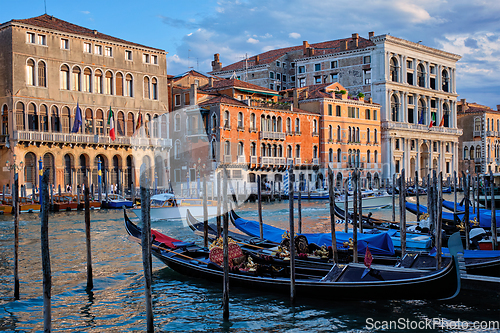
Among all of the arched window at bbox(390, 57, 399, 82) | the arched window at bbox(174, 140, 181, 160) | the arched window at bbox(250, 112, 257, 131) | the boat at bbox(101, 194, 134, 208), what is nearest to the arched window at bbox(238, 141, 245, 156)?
the arched window at bbox(250, 112, 257, 131)

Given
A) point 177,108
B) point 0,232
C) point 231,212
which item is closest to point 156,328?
point 231,212

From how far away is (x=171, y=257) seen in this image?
28.0 ft

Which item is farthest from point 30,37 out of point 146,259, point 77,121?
point 146,259

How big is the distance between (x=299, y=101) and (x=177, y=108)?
716 cm

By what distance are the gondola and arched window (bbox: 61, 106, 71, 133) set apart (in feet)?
56.9

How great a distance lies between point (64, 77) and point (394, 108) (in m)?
22.1

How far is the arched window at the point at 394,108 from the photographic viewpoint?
121ft

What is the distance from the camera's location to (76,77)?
947 inches

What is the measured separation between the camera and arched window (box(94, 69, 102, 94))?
24.7 meters

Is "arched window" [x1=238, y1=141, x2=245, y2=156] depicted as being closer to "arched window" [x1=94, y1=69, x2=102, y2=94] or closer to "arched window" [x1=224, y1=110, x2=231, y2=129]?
"arched window" [x1=224, y1=110, x2=231, y2=129]

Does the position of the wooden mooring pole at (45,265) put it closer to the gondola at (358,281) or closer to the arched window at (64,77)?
the gondola at (358,281)

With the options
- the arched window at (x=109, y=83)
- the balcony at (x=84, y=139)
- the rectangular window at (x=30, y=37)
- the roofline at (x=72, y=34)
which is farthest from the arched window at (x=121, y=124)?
the rectangular window at (x=30, y=37)

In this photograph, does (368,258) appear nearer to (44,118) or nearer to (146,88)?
(44,118)

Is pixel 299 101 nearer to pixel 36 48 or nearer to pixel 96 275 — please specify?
pixel 36 48
